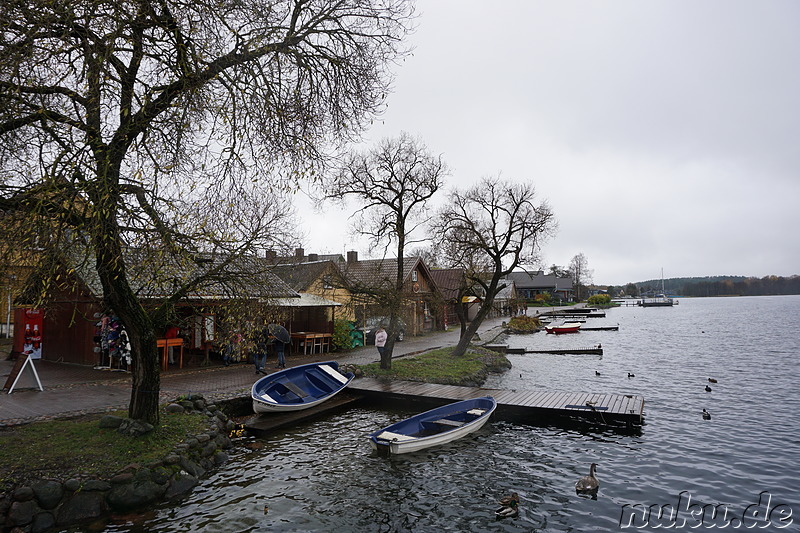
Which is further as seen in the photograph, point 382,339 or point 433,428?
point 382,339

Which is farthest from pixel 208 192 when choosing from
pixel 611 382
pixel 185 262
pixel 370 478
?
pixel 611 382

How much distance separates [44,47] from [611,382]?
74.6 ft

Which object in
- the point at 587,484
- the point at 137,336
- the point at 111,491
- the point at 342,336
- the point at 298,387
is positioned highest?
the point at 137,336

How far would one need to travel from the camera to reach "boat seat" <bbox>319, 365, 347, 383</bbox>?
16.7m

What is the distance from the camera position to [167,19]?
718 cm

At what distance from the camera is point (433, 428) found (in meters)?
12.8

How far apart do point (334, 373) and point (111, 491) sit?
9006 millimetres

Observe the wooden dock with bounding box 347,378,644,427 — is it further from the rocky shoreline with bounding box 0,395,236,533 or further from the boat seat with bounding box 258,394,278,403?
the rocky shoreline with bounding box 0,395,236,533

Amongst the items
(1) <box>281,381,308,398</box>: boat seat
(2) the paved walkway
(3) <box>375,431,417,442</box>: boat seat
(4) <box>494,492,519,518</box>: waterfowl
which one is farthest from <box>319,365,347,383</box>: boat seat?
(4) <box>494,492,519,518</box>: waterfowl

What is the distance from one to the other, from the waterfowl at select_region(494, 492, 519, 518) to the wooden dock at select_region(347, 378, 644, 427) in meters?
5.95

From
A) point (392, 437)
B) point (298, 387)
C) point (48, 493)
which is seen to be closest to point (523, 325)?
point (298, 387)

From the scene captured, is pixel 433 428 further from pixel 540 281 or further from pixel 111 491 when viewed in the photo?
pixel 540 281

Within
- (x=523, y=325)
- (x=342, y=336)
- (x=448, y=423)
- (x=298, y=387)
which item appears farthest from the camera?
(x=523, y=325)

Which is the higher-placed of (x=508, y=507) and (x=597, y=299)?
(x=597, y=299)
